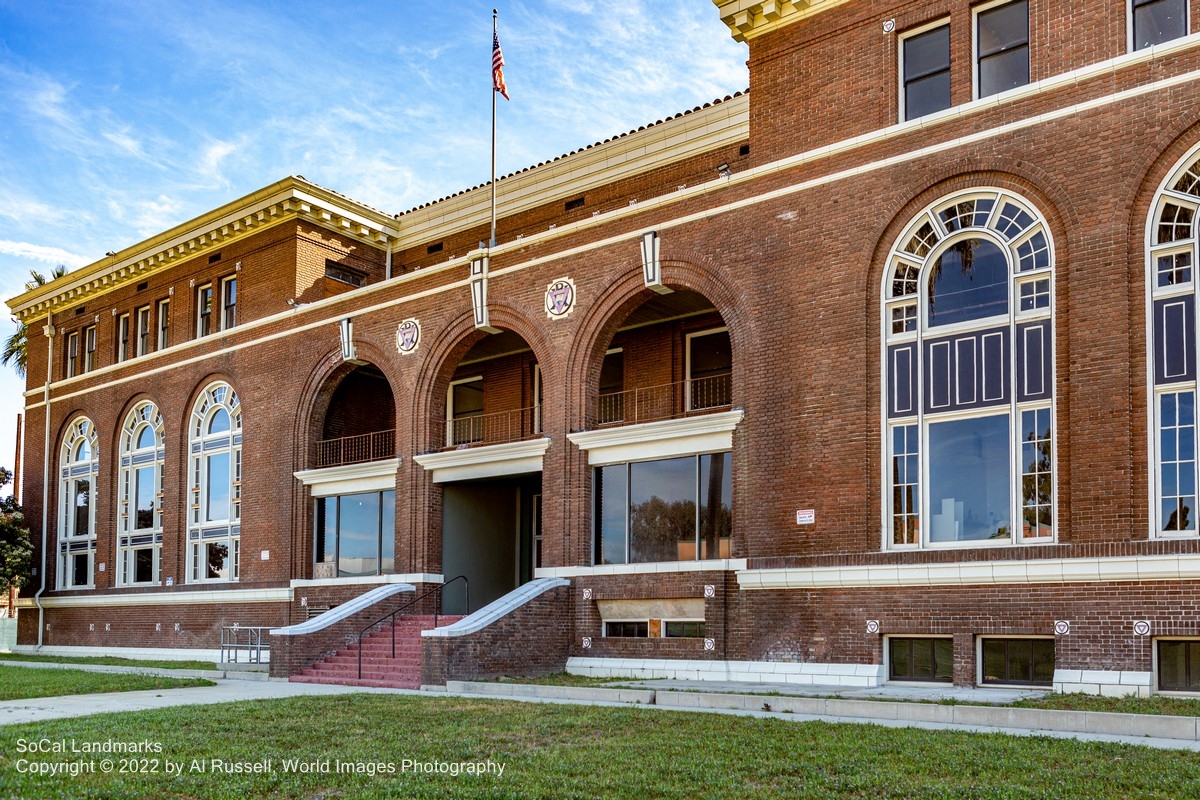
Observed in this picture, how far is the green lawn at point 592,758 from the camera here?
30.9 ft

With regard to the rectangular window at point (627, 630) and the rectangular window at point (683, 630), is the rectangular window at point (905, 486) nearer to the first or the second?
the rectangular window at point (683, 630)

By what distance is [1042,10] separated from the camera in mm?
18703

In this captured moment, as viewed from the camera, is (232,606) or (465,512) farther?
(232,606)

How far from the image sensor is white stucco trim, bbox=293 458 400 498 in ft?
92.1

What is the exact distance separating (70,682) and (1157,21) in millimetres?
21232

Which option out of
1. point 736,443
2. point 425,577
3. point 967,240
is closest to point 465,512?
point 425,577

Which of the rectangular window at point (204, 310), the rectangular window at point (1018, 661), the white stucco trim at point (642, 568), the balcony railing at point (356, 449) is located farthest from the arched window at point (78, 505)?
the rectangular window at point (1018, 661)

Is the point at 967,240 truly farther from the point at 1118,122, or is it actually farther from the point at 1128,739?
the point at 1128,739

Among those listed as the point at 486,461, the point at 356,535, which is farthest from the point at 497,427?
the point at 356,535

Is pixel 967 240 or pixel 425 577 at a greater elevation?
pixel 967 240

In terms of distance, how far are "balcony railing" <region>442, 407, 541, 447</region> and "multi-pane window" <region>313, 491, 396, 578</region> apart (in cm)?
230

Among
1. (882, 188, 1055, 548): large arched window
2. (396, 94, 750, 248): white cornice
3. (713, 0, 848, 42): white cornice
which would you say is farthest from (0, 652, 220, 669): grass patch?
(713, 0, 848, 42): white cornice

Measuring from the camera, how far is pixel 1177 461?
643 inches

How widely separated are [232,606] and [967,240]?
21359 millimetres
